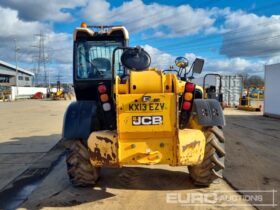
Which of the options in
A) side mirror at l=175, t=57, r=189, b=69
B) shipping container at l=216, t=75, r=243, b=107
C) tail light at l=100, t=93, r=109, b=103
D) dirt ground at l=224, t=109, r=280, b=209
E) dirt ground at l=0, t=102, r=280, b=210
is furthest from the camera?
shipping container at l=216, t=75, r=243, b=107

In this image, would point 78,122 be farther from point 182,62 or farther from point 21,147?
point 21,147

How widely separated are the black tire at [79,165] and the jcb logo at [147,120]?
1.11 m

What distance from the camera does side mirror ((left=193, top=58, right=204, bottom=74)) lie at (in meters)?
6.43

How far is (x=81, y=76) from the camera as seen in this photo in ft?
25.1

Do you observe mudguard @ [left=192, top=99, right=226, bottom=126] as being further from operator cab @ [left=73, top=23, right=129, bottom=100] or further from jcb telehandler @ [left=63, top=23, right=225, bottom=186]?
operator cab @ [left=73, top=23, right=129, bottom=100]

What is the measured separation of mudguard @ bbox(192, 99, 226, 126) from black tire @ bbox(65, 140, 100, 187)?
186 centimetres

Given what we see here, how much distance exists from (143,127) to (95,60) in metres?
3.02

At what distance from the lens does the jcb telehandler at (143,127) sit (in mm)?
5191

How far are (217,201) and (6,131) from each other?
11.5 meters

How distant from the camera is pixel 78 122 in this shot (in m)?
5.72

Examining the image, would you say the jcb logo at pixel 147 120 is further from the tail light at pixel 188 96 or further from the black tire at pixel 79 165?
the black tire at pixel 79 165

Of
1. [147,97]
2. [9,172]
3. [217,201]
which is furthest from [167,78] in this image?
[9,172]

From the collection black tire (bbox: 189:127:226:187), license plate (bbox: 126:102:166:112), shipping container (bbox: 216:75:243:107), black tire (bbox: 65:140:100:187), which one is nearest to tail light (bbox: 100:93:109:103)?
license plate (bbox: 126:102:166:112)

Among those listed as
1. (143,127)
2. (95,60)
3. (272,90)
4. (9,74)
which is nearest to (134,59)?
(143,127)
